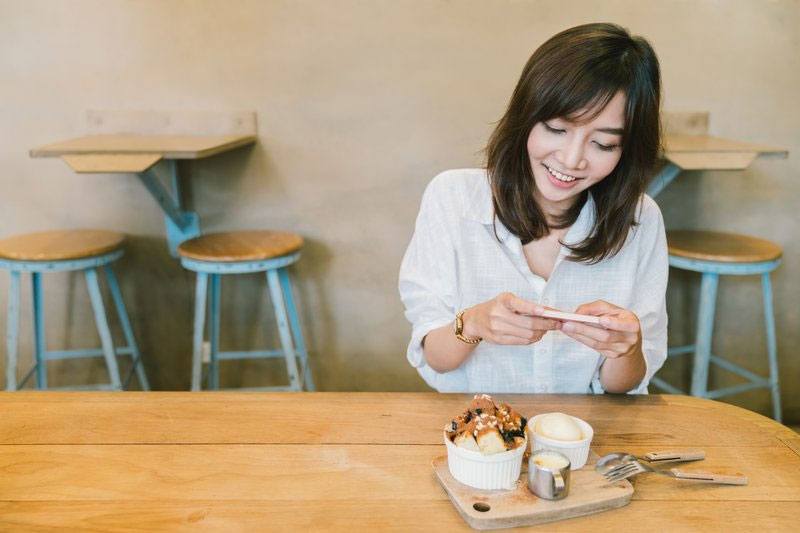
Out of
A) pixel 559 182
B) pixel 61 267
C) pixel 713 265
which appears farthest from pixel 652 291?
pixel 61 267

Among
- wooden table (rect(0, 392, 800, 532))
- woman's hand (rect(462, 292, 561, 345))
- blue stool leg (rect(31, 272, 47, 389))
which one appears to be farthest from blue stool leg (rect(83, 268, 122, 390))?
woman's hand (rect(462, 292, 561, 345))

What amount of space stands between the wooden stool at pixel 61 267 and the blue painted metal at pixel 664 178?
2105 mm

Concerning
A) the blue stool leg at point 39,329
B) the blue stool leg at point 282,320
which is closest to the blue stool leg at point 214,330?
the blue stool leg at point 282,320

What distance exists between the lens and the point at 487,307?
1158mm

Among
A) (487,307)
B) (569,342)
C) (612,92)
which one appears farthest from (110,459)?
(612,92)

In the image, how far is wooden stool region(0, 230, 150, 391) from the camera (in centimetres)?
226

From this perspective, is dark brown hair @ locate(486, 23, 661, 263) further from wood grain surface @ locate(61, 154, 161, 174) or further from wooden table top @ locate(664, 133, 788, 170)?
wood grain surface @ locate(61, 154, 161, 174)

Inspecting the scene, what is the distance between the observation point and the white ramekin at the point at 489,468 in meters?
0.89

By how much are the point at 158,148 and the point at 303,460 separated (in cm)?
160

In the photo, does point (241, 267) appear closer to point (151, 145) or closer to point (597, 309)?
point (151, 145)

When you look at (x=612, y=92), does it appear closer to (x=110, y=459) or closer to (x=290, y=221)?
(x=110, y=459)

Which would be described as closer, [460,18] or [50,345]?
[460,18]

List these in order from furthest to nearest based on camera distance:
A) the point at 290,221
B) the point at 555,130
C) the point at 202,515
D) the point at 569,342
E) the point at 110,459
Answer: the point at 290,221 → the point at 569,342 → the point at 555,130 → the point at 110,459 → the point at 202,515

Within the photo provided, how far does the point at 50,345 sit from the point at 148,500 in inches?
96.3
